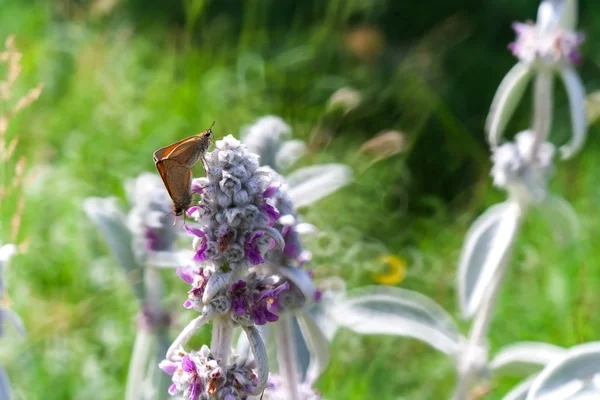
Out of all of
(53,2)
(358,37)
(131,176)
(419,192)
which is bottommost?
(131,176)

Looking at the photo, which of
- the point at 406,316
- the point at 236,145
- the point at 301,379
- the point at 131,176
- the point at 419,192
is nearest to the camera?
the point at 236,145

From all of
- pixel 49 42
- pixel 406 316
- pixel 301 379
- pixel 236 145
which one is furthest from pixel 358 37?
pixel 236 145

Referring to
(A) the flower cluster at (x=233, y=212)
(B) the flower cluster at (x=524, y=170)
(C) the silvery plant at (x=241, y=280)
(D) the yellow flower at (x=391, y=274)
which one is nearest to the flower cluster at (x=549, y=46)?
(B) the flower cluster at (x=524, y=170)

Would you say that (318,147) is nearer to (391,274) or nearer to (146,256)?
(391,274)

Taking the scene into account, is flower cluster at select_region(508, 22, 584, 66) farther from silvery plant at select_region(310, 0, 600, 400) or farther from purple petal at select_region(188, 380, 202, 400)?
purple petal at select_region(188, 380, 202, 400)

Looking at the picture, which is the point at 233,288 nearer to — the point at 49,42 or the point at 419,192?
the point at 419,192

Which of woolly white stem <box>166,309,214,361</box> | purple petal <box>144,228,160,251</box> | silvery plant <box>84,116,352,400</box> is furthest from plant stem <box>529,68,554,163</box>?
woolly white stem <box>166,309,214,361</box>
